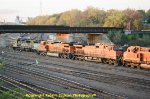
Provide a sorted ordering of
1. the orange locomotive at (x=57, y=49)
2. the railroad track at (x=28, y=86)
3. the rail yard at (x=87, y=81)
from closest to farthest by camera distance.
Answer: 1. the rail yard at (x=87, y=81)
2. the railroad track at (x=28, y=86)
3. the orange locomotive at (x=57, y=49)

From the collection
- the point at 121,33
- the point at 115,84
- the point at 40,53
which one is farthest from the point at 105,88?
the point at 121,33

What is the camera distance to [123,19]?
123 metres

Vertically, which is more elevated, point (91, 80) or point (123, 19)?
point (123, 19)

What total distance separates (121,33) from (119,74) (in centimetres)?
5784

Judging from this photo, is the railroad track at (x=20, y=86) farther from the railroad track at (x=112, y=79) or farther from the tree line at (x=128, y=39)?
the tree line at (x=128, y=39)

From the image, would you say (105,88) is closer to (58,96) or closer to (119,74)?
(58,96)

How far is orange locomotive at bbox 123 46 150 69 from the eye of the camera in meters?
36.2

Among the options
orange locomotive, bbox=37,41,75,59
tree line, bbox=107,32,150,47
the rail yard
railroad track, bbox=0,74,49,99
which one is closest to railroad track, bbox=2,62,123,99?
the rail yard

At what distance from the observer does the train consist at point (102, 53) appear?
122ft

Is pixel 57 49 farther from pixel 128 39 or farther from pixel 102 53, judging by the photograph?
pixel 128 39

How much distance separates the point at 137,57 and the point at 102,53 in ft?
22.7

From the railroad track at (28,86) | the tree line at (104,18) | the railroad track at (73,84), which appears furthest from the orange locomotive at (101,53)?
the tree line at (104,18)

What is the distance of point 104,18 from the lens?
149m

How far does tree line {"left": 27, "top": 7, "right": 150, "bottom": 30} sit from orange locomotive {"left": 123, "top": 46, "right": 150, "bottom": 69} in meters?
82.2
